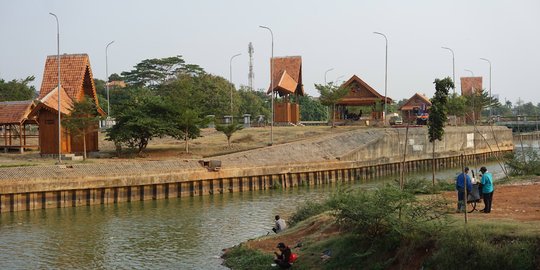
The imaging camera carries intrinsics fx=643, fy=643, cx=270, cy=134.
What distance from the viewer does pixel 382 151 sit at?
193ft

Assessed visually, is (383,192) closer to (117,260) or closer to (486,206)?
(486,206)

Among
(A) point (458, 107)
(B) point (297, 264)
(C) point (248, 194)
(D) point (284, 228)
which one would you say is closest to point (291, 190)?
(C) point (248, 194)

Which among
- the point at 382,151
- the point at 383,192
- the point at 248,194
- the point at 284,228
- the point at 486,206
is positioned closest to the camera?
the point at 383,192

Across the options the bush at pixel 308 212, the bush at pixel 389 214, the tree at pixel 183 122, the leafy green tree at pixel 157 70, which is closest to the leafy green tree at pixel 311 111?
the leafy green tree at pixel 157 70

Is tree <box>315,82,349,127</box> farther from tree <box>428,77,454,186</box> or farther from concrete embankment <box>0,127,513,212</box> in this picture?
tree <box>428,77,454,186</box>

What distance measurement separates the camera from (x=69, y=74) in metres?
50.4

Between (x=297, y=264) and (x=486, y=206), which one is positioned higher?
(x=486, y=206)

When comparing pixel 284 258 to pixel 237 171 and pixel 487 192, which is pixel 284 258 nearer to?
pixel 487 192

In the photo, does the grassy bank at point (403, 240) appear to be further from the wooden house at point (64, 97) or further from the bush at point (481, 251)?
the wooden house at point (64, 97)

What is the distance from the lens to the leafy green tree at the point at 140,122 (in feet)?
159

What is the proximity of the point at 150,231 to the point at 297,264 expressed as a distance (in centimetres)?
1238

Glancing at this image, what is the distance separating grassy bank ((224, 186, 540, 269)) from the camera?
48.6 feet

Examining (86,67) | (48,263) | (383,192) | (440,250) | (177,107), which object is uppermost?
(86,67)

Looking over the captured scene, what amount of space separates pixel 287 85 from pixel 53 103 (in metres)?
31.7
